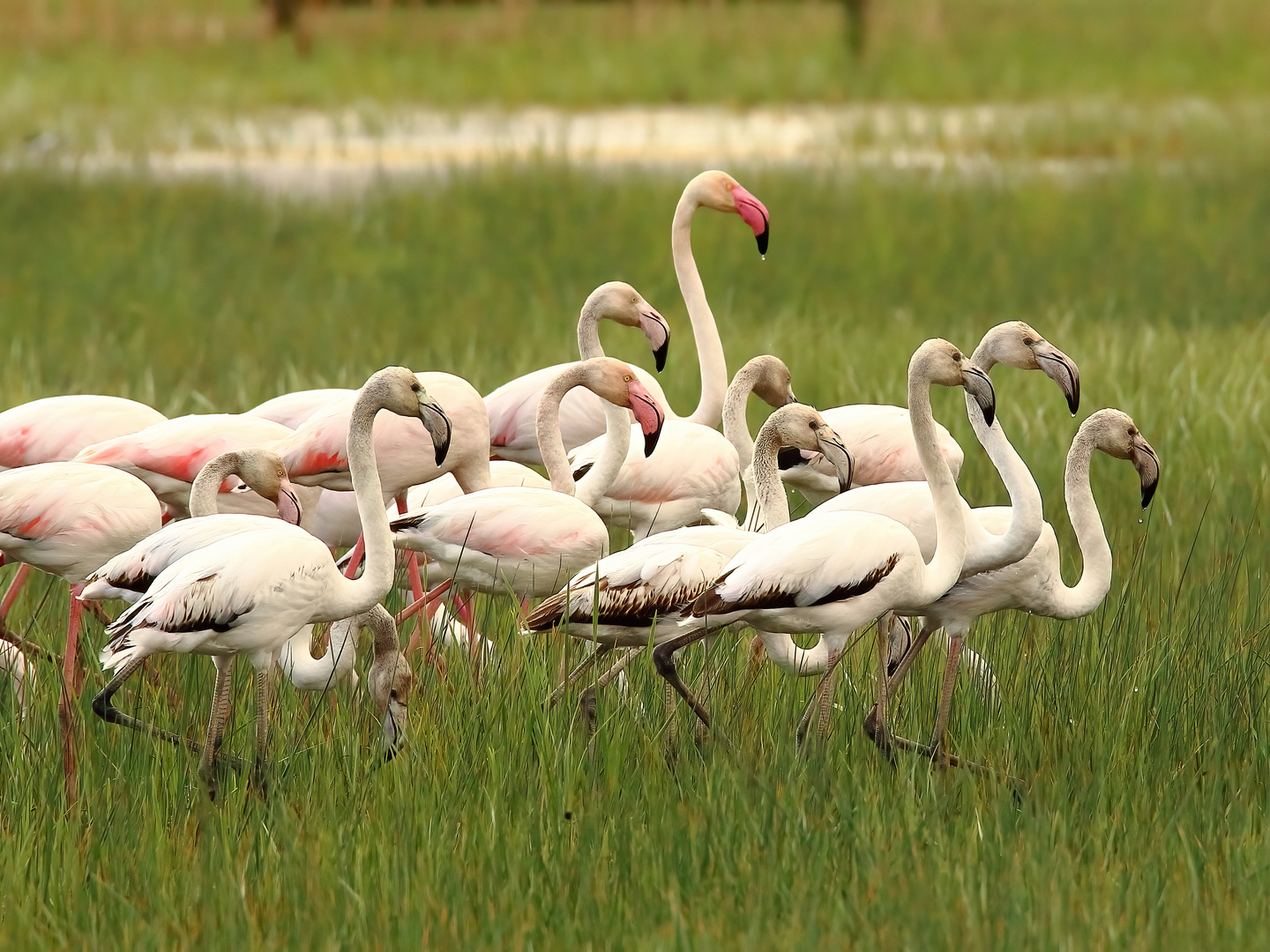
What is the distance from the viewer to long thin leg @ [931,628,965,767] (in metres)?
4.21

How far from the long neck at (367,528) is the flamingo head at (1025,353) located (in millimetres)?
1550

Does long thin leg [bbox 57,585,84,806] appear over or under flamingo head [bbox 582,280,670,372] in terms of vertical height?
under

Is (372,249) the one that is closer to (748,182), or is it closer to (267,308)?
(267,308)

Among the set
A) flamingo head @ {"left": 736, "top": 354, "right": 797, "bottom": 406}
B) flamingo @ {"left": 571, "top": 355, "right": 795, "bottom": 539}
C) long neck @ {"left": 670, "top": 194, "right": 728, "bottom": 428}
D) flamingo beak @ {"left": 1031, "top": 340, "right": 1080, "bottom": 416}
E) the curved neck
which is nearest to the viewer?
flamingo beak @ {"left": 1031, "top": 340, "right": 1080, "bottom": 416}

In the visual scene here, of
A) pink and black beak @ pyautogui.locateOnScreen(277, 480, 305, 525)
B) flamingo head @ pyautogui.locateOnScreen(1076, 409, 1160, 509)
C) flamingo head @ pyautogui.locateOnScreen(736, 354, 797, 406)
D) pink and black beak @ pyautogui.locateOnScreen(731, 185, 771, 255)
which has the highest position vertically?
pink and black beak @ pyautogui.locateOnScreen(731, 185, 771, 255)

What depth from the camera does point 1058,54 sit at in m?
25.6

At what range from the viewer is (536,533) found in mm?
4734

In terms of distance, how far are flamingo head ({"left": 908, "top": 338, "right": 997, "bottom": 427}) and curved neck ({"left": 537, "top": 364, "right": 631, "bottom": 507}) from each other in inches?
42.0

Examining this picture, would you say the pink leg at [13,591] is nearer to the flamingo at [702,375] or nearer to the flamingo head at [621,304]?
the flamingo at [702,375]

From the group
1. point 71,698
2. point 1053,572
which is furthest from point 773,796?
point 71,698

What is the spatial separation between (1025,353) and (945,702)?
2.99ft

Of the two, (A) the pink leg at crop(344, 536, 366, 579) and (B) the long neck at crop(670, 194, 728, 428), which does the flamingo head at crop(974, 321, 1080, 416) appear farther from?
(B) the long neck at crop(670, 194, 728, 428)

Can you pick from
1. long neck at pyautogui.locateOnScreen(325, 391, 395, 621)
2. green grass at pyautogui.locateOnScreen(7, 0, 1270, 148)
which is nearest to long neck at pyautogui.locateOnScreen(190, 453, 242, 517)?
long neck at pyautogui.locateOnScreen(325, 391, 395, 621)

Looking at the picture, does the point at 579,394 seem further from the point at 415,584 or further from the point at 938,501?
the point at 938,501
